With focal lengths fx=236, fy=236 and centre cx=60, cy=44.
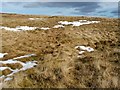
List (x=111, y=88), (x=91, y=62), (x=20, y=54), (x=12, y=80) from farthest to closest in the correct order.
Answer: (x=20, y=54), (x=91, y=62), (x=12, y=80), (x=111, y=88)

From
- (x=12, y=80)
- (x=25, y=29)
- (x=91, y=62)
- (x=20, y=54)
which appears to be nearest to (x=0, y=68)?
(x=12, y=80)

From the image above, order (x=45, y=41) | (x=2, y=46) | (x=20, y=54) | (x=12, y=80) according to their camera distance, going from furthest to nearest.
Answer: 1. (x=45, y=41)
2. (x=2, y=46)
3. (x=20, y=54)
4. (x=12, y=80)

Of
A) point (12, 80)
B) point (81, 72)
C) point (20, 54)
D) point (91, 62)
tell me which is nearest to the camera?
point (12, 80)

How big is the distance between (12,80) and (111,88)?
4.73 meters

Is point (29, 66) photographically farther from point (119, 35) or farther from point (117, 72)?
point (119, 35)

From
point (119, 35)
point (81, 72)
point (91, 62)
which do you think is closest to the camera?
point (81, 72)

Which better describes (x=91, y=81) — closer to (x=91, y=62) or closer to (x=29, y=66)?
(x=91, y=62)

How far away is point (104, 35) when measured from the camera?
28.7 meters

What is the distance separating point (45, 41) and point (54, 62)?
10.3 m

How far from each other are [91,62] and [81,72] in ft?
5.92

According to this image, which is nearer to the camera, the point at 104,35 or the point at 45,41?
the point at 45,41

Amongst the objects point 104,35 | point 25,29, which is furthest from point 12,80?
point 25,29

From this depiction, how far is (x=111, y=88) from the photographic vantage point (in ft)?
35.4

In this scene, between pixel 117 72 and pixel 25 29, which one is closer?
pixel 117 72
